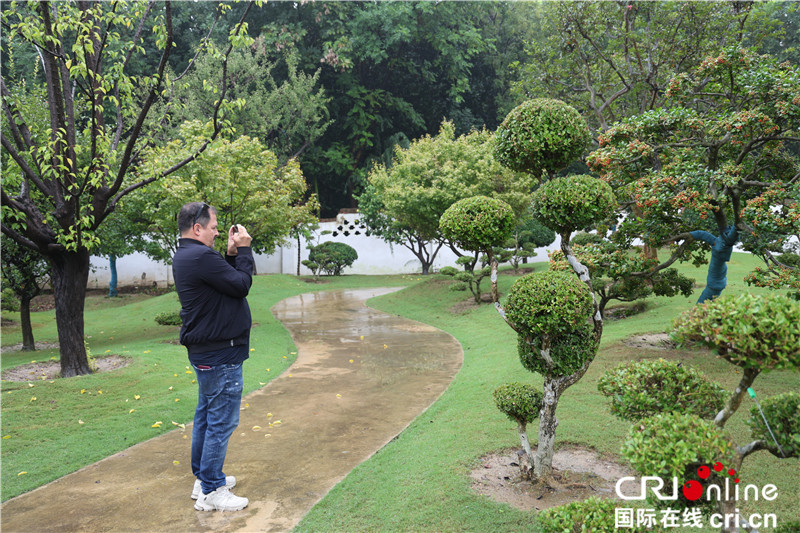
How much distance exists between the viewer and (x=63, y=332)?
7520 mm

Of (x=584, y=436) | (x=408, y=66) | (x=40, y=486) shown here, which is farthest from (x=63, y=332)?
(x=408, y=66)

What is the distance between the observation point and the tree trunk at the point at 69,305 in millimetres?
7461

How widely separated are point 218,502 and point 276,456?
1.02 meters

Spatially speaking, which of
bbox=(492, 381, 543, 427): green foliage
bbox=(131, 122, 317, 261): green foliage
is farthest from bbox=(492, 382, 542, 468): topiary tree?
bbox=(131, 122, 317, 261): green foliage

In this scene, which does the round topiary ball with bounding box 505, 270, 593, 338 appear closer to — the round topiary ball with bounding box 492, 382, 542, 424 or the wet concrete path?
the round topiary ball with bounding box 492, 382, 542, 424

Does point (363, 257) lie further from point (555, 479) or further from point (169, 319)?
point (555, 479)

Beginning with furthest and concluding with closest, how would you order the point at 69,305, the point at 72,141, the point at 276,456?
1. the point at 69,305
2. the point at 72,141
3. the point at 276,456

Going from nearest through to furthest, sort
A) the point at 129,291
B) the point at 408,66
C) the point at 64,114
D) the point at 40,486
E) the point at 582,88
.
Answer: the point at 40,486, the point at 64,114, the point at 582,88, the point at 129,291, the point at 408,66

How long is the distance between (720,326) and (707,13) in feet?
37.1

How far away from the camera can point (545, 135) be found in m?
4.04

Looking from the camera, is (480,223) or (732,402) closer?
(732,402)

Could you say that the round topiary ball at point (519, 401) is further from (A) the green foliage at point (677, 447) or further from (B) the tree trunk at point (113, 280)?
(B) the tree trunk at point (113, 280)

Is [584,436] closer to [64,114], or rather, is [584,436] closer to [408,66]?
[64,114]


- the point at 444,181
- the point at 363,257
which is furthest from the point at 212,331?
the point at 363,257
